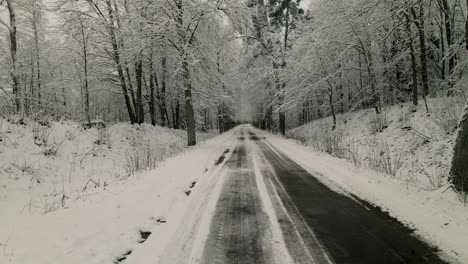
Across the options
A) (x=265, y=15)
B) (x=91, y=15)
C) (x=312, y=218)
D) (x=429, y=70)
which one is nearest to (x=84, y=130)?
(x=91, y=15)

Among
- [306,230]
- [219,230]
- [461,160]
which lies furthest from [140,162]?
[461,160]

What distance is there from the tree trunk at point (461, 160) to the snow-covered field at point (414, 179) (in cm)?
20

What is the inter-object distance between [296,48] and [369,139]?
27.0 feet

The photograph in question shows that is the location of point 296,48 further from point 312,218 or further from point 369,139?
point 312,218

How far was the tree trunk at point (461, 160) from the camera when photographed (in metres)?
5.31

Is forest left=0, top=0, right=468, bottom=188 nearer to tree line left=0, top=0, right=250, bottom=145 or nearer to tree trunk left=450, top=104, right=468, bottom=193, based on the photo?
tree line left=0, top=0, right=250, bottom=145

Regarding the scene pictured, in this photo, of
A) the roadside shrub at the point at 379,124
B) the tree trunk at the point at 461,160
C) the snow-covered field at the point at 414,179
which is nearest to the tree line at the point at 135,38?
the snow-covered field at the point at 414,179

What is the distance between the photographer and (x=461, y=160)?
17.7ft

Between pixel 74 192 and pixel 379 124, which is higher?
pixel 379 124

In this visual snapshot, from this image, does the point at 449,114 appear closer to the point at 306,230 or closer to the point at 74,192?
the point at 306,230

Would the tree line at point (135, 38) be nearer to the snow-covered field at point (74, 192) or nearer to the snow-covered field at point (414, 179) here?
the snow-covered field at point (74, 192)

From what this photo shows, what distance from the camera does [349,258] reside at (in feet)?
11.9

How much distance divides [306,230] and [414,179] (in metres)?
5.60

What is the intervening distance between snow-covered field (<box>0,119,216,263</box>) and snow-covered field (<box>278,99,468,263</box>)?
4.11m
